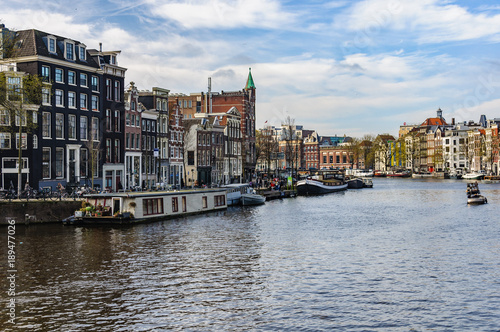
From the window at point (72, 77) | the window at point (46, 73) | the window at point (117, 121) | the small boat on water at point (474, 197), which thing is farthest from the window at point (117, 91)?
the small boat on water at point (474, 197)

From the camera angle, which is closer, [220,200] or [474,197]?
[220,200]

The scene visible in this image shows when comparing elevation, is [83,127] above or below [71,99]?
below

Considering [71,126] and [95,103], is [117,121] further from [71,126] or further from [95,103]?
[71,126]

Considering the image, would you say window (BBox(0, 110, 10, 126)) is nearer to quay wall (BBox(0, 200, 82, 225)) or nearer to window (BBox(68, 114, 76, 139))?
window (BBox(68, 114, 76, 139))

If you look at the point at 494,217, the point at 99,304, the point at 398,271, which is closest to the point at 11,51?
→ the point at 99,304

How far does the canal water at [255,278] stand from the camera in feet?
84.8

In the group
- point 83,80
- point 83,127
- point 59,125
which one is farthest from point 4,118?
point 83,80

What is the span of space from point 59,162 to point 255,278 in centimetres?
4528

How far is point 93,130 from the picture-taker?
78.6 meters

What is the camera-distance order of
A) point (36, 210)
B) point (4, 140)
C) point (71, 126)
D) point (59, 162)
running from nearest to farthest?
point (36, 210) → point (4, 140) → point (59, 162) → point (71, 126)

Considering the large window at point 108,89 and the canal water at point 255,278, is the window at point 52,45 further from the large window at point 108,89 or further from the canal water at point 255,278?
the canal water at point 255,278

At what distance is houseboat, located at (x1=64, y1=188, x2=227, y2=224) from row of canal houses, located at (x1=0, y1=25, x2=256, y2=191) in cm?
1071

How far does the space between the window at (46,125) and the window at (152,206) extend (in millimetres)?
17848

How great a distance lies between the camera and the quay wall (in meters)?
54.2
